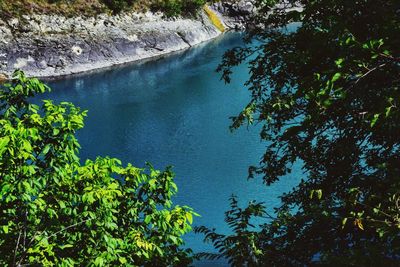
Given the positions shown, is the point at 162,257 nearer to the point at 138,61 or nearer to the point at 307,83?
the point at 307,83

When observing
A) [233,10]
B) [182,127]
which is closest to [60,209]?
[182,127]

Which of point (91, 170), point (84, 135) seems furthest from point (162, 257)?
point (84, 135)

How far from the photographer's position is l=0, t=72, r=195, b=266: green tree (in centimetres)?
729

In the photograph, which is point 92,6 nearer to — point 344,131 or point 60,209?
point 60,209

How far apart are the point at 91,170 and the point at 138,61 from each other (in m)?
52.2

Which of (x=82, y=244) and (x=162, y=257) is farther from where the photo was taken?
(x=162, y=257)

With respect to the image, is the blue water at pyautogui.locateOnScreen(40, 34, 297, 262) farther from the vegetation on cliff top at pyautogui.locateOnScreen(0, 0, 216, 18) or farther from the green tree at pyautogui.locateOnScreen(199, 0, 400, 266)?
the green tree at pyautogui.locateOnScreen(199, 0, 400, 266)

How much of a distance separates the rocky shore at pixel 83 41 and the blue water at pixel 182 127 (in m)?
3.05

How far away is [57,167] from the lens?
26.0 ft

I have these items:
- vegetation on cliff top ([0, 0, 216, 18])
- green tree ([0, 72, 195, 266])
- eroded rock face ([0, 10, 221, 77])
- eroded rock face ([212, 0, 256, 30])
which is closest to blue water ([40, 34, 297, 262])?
eroded rock face ([0, 10, 221, 77])

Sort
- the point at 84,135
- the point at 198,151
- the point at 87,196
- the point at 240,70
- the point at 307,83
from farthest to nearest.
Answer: the point at 240,70 → the point at 84,135 → the point at 198,151 → the point at 87,196 → the point at 307,83

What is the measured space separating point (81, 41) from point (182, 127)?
28318 millimetres

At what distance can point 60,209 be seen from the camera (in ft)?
26.8

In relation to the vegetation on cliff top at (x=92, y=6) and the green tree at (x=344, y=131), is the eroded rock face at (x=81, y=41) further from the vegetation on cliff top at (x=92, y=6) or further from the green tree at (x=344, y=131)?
the green tree at (x=344, y=131)
